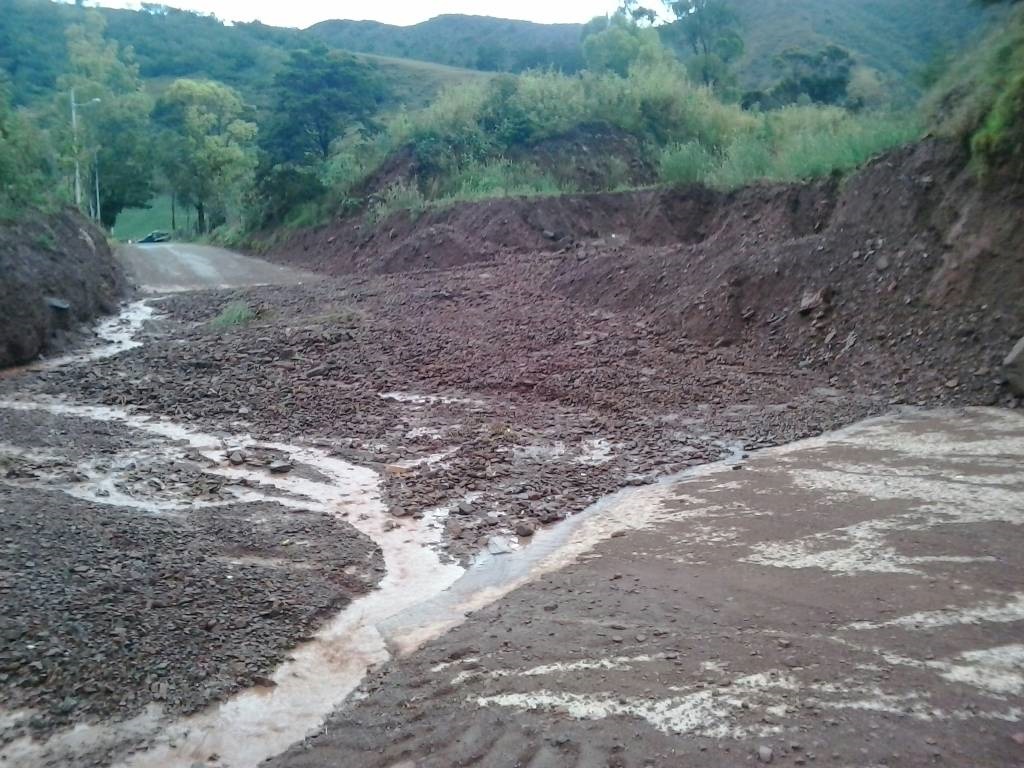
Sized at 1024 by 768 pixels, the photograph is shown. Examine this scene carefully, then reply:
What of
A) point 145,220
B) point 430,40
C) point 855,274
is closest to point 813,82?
point 855,274

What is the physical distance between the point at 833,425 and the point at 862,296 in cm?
318

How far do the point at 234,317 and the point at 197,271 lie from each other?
34.4 ft

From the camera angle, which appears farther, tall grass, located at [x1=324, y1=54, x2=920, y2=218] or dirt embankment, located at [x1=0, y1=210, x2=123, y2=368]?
tall grass, located at [x1=324, y1=54, x2=920, y2=218]

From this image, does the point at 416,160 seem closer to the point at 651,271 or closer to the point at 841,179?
the point at 651,271

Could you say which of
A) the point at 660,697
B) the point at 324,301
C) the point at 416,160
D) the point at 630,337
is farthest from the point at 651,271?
the point at 416,160

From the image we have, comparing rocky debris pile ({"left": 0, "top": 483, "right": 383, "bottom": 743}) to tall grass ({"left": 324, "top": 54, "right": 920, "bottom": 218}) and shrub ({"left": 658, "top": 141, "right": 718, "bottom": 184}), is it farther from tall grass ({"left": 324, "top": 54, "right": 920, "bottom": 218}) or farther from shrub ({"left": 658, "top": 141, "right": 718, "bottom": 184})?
tall grass ({"left": 324, "top": 54, "right": 920, "bottom": 218})

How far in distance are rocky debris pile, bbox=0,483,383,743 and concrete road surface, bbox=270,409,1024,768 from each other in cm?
96

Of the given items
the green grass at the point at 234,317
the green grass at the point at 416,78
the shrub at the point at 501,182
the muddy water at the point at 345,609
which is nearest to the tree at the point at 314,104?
the shrub at the point at 501,182

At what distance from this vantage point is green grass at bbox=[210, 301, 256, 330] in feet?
53.1

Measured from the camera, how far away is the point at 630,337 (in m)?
13.9

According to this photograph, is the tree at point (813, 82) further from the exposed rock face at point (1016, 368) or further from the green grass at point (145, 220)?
the green grass at point (145, 220)

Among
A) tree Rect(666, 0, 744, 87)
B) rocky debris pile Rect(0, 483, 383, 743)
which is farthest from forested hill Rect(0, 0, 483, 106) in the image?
rocky debris pile Rect(0, 483, 383, 743)

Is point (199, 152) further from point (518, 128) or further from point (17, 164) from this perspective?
point (17, 164)

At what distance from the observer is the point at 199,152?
49.5 meters
